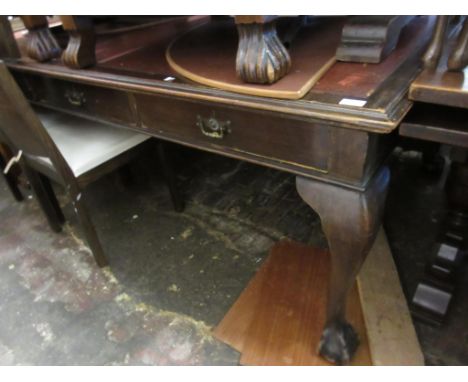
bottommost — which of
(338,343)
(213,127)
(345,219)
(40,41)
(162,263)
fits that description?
(162,263)

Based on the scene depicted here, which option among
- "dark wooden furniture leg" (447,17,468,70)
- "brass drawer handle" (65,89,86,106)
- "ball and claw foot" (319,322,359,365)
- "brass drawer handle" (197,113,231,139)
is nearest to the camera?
"dark wooden furniture leg" (447,17,468,70)

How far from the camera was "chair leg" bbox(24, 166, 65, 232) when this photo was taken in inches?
54.7

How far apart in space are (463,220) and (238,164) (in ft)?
3.50

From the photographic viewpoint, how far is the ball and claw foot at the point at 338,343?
89 cm

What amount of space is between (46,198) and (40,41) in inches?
24.3

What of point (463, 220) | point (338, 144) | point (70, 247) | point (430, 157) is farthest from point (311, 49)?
point (70, 247)

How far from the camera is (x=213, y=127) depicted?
790 mm

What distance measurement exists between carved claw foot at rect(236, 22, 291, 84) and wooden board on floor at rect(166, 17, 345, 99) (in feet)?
0.06

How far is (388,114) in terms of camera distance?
567 millimetres

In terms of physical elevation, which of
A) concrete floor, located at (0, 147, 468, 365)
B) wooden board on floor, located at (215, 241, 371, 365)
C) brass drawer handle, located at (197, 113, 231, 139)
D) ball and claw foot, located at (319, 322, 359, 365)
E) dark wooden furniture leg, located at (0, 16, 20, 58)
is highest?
dark wooden furniture leg, located at (0, 16, 20, 58)

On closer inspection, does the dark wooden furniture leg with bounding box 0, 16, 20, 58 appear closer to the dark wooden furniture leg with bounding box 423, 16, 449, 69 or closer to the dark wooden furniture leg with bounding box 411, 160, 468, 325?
the dark wooden furniture leg with bounding box 423, 16, 449, 69

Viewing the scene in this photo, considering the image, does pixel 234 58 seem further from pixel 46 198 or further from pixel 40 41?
pixel 46 198

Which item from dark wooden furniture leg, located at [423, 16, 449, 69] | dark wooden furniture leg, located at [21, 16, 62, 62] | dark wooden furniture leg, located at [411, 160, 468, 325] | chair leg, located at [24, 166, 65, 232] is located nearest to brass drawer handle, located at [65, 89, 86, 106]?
dark wooden furniture leg, located at [21, 16, 62, 62]

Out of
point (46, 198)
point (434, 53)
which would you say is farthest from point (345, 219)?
point (46, 198)
